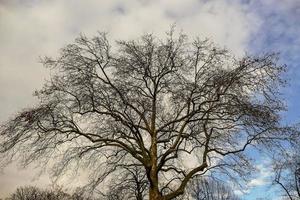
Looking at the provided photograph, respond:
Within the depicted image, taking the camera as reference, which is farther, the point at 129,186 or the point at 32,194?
the point at 32,194

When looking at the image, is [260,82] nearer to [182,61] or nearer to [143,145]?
[182,61]

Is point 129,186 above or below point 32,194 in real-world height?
below

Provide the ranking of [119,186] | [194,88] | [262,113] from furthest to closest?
[119,186]
[194,88]
[262,113]

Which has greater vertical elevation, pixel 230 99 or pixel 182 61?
pixel 182 61

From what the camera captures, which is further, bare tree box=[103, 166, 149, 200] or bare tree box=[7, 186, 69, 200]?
bare tree box=[7, 186, 69, 200]

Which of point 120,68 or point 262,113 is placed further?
point 120,68

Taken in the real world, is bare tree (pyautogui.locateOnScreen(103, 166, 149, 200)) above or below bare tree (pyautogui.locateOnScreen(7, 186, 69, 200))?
below

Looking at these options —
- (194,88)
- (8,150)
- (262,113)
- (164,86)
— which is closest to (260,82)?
(262,113)

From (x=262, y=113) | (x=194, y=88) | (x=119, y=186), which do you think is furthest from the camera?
(x=119, y=186)

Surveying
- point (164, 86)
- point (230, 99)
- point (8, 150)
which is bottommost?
point (8, 150)

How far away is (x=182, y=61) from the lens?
75.9 ft

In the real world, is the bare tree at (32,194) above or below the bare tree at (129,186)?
above

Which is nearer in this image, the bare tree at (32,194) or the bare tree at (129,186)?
the bare tree at (129,186)

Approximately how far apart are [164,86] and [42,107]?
18.7ft
